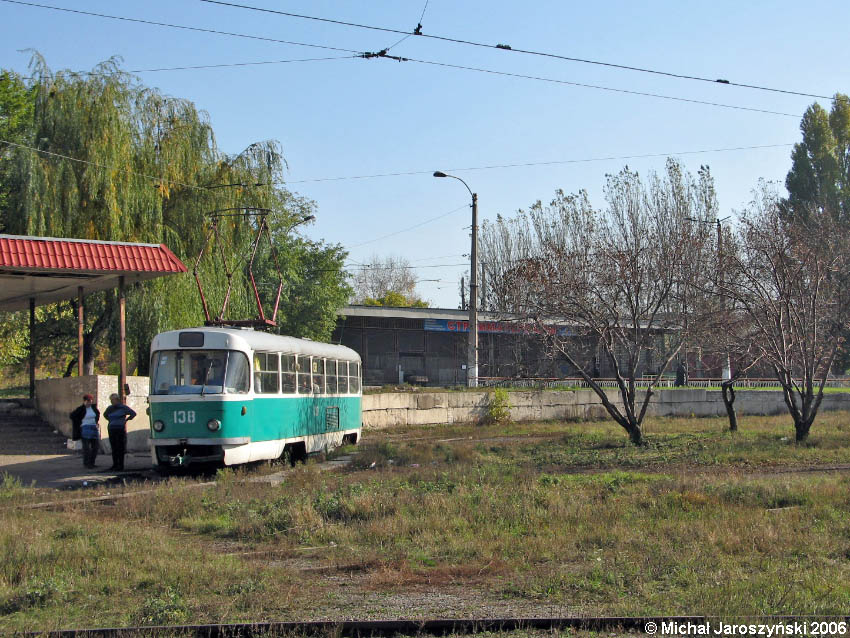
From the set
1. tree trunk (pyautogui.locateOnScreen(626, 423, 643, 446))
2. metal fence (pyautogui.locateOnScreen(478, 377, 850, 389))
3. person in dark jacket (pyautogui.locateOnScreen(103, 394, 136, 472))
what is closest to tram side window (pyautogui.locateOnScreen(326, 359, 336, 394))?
person in dark jacket (pyautogui.locateOnScreen(103, 394, 136, 472))

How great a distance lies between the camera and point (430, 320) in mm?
50094

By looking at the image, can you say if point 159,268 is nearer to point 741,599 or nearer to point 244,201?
point 244,201

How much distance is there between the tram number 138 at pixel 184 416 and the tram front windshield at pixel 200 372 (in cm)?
37

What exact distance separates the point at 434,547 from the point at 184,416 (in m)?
7.70

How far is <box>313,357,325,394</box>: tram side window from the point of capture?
19.5 m

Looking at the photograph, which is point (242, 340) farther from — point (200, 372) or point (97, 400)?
point (97, 400)

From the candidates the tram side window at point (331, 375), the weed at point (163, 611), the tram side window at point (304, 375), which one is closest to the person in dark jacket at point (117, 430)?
the tram side window at point (304, 375)

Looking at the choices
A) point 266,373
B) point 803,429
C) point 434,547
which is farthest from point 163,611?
point 803,429

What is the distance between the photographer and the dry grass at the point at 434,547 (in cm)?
677

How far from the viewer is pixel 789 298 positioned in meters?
21.0

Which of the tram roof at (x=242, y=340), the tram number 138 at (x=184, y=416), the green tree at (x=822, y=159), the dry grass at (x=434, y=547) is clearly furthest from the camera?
the green tree at (x=822, y=159)

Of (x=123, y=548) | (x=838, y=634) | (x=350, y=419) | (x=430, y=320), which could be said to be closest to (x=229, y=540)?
(x=123, y=548)

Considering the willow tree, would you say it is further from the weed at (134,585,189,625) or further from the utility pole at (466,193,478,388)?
A: the weed at (134,585,189,625)

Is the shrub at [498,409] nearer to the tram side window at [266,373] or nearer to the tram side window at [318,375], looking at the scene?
the tram side window at [318,375]
